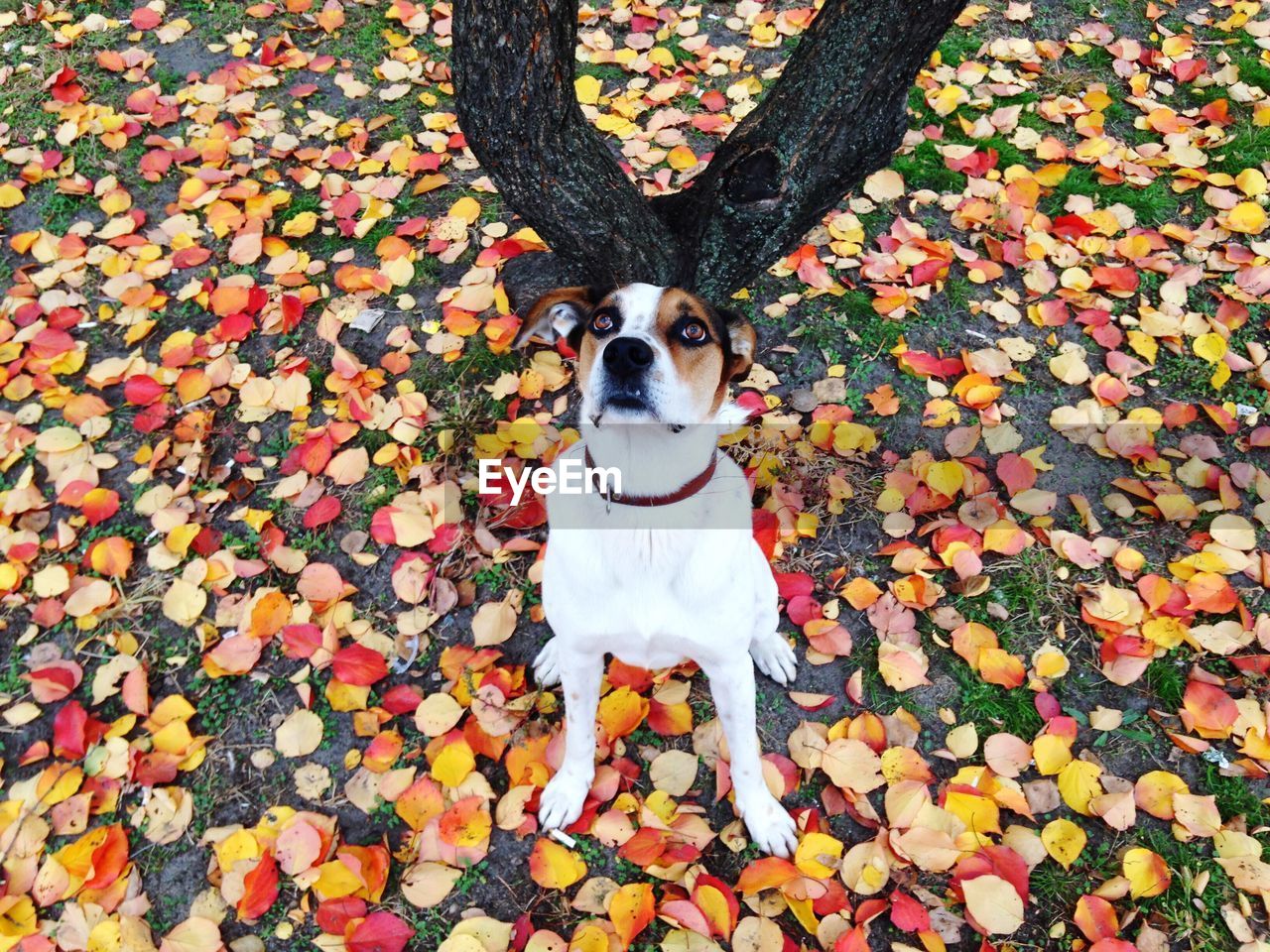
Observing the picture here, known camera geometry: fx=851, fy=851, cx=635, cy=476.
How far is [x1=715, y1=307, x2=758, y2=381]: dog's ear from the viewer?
3.06m

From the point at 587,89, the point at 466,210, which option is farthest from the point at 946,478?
the point at 587,89

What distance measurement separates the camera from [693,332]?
9.59ft

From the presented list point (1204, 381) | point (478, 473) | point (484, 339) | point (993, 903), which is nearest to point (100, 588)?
point (478, 473)

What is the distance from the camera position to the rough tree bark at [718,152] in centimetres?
354

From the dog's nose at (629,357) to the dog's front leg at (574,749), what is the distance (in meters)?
1.10

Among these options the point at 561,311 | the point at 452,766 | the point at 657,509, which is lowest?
the point at 452,766

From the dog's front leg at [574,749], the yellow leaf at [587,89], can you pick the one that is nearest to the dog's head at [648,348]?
the dog's front leg at [574,749]

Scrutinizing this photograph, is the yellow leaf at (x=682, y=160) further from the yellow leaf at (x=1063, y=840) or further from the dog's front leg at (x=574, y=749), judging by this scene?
the yellow leaf at (x=1063, y=840)

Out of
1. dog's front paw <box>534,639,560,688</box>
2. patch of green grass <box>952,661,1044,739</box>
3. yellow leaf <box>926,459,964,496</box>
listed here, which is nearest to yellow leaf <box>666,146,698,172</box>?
yellow leaf <box>926,459,964,496</box>

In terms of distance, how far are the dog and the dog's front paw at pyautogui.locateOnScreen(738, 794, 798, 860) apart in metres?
0.51

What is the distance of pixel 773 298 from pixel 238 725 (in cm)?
371

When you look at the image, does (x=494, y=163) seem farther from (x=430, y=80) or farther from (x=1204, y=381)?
(x=1204, y=381)

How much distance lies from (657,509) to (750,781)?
→ 133 cm

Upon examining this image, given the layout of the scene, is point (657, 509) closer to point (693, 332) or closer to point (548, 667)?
point (693, 332)
